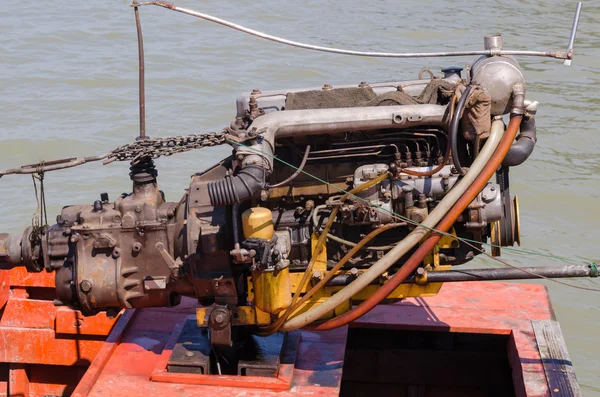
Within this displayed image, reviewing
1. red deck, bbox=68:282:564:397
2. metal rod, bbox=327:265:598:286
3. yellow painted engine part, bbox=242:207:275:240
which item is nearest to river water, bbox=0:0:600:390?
red deck, bbox=68:282:564:397

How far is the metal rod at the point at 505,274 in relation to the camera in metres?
4.84

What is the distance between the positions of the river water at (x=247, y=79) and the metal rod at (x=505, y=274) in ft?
11.5

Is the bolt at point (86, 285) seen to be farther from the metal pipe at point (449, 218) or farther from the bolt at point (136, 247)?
the metal pipe at point (449, 218)

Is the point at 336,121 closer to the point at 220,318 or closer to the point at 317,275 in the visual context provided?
the point at 317,275

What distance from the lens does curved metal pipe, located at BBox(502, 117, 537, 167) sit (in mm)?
4922

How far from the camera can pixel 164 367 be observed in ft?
17.2

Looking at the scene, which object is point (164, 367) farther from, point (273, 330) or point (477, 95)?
point (477, 95)

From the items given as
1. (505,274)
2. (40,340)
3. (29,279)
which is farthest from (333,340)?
(29,279)

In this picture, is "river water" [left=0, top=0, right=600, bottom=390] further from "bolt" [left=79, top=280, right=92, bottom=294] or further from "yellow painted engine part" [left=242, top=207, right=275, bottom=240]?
"bolt" [left=79, top=280, right=92, bottom=294]

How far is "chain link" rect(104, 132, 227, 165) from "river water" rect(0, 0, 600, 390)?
15.5 feet

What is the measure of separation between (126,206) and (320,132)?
1.18 m

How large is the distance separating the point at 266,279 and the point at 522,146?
Result: 5.07ft

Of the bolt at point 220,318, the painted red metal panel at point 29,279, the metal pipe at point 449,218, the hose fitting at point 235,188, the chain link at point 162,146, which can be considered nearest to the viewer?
the hose fitting at point 235,188

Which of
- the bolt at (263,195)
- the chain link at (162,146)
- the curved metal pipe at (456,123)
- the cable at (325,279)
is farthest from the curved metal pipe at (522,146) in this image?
the chain link at (162,146)
